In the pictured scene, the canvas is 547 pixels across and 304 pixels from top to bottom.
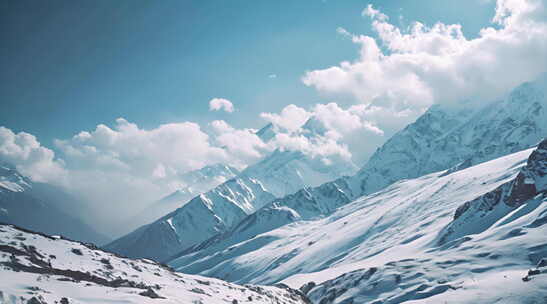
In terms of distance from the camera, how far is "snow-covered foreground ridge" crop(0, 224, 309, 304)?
58.2m

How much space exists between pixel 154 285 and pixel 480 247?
306 ft

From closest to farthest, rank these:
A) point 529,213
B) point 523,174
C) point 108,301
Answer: point 108,301, point 529,213, point 523,174

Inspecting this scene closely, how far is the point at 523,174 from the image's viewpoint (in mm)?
177500

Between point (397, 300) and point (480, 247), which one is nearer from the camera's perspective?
point (397, 300)

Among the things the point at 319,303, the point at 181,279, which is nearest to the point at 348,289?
the point at 319,303

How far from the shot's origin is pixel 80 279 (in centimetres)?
7969

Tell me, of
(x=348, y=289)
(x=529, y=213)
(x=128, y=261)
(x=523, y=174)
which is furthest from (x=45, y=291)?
(x=523, y=174)

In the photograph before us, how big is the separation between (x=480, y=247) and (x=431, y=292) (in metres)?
31.1

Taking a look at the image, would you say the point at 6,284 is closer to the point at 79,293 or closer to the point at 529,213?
the point at 79,293

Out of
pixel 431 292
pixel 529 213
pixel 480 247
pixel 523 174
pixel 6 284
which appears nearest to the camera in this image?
pixel 6 284

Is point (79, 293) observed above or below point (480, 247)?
above

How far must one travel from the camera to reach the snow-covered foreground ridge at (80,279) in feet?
191

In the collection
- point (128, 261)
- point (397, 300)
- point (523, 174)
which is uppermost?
point (128, 261)

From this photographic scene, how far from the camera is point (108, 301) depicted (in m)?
59.8
